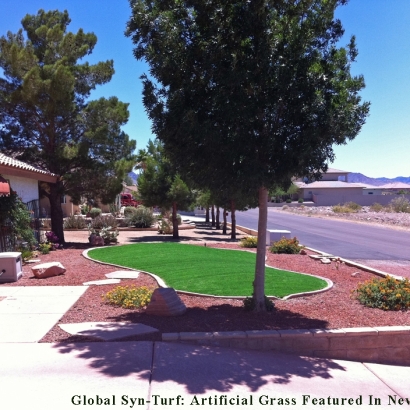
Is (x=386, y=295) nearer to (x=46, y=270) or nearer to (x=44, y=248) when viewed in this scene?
(x=46, y=270)

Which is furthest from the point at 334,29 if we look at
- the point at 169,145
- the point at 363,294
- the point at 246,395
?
the point at 246,395

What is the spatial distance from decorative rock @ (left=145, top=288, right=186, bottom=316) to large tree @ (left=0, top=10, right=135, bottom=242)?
11.6 meters

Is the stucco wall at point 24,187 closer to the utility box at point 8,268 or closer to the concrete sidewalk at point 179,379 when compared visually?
the utility box at point 8,268

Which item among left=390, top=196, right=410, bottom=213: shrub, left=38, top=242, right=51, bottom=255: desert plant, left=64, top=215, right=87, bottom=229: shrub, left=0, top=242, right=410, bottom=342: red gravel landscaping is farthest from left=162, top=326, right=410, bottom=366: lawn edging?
left=390, top=196, right=410, bottom=213: shrub

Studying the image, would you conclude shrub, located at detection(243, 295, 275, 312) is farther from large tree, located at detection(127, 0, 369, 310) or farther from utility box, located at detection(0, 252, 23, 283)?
utility box, located at detection(0, 252, 23, 283)

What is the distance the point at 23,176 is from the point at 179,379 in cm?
1171

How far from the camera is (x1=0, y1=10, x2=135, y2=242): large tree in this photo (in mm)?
17188

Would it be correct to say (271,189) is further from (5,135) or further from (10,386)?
(5,135)

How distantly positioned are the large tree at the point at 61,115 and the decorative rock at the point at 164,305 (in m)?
11.6

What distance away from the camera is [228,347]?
6.16m

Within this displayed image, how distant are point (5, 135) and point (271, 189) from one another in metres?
13.9

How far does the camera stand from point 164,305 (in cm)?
721

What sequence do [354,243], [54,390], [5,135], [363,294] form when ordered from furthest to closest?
[354,243], [5,135], [363,294], [54,390]

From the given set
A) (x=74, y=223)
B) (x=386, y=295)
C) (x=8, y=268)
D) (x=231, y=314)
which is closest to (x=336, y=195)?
(x=74, y=223)
